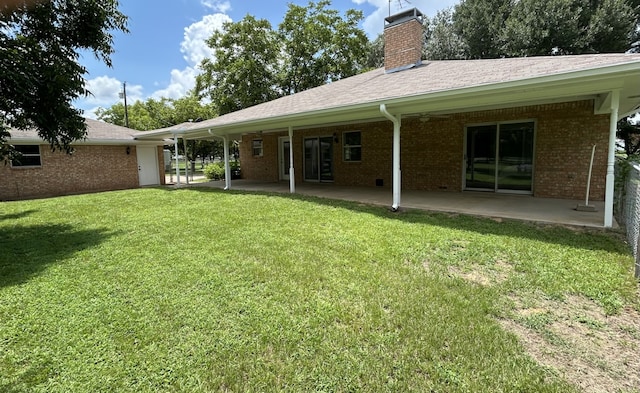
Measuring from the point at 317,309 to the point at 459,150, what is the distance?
27.0ft

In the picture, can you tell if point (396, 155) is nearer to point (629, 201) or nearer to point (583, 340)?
point (629, 201)

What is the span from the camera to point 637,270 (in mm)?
3439

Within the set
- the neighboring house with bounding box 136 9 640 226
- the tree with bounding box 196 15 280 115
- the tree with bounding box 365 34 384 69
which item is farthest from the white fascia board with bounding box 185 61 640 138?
the tree with bounding box 365 34 384 69

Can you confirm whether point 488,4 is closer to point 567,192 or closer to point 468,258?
point 567,192

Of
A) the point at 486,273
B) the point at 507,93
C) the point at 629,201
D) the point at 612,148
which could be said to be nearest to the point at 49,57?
the point at 486,273

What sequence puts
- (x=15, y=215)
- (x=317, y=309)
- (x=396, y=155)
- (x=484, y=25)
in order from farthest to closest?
(x=484, y=25)
(x=15, y=215)
(x=396, y=155)
(x=317, y=309)

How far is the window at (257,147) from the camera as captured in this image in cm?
1586

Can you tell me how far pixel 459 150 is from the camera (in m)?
9.54

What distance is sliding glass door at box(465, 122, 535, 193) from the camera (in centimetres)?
854

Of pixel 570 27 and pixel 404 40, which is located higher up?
pixel 570 27

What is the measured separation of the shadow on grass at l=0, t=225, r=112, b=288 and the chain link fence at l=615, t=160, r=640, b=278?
7.43 metres

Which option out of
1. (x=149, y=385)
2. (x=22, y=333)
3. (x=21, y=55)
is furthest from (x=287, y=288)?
(x=21, y=55)

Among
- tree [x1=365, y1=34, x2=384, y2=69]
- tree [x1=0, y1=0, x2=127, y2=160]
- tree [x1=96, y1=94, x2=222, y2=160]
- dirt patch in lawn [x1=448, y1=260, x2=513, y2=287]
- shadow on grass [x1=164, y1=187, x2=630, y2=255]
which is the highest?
tree [x1=365, y1=34, x2=384, y2=69]

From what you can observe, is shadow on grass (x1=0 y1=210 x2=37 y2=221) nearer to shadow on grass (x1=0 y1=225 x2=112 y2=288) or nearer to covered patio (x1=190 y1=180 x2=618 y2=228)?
shadow on grass (x1=0 y1=225 x2=112 y2=288)
